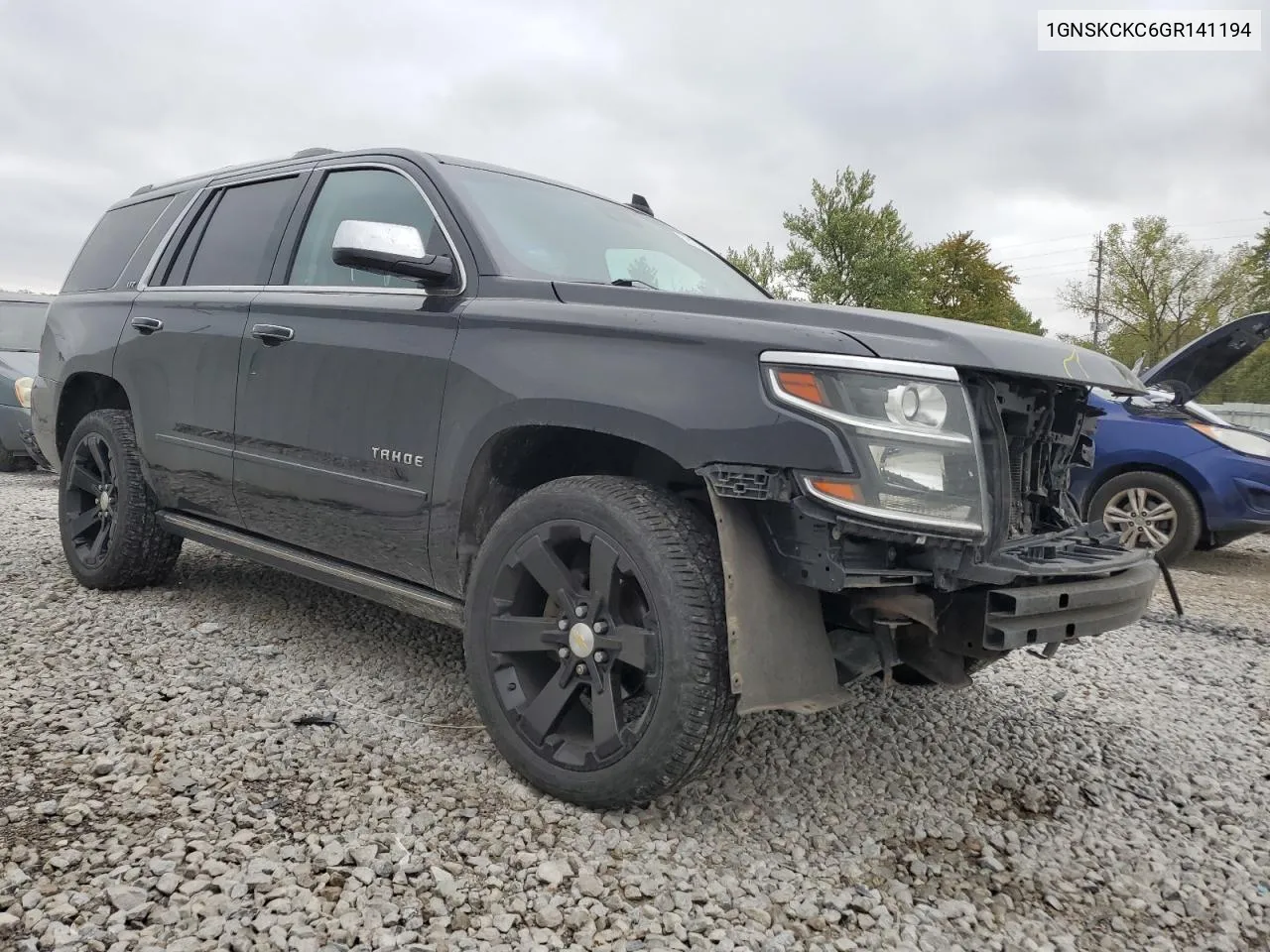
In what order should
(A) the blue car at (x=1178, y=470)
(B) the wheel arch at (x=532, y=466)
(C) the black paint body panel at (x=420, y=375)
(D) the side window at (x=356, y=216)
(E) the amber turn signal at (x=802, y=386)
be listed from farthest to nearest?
(A) the blue car at (x=1178, y=470) < (D) the side window at (x=356, y=216) < (B) the wheel arch at (x=532, y=466) < (C) the black paint body panel at (x=420, y=375) < (E) the amber turn signal at (x=802, y=386)

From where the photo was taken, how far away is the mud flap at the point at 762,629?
2.16 m

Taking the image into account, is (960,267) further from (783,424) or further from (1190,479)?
(783,424)

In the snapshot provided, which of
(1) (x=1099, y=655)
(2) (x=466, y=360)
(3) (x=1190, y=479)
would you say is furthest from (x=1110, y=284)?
(2) (x=466, y=360)

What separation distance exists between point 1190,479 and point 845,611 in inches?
201

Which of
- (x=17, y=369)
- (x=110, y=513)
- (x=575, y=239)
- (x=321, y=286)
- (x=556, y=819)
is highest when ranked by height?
(x=575, y=239)

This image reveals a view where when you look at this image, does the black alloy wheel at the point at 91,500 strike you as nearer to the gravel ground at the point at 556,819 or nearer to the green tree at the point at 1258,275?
the gravel ground at the point at 556,819

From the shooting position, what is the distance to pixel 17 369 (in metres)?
9.41

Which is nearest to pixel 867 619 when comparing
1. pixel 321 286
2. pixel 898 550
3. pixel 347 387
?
pixel 898 550

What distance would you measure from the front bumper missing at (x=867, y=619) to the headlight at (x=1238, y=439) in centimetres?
478

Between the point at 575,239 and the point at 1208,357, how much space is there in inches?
182

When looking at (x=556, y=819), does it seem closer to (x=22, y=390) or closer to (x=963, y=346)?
(x=963, y=346)

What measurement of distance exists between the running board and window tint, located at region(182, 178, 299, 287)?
3.22 feet

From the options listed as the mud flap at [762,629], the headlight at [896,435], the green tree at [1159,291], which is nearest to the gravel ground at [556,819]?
the mud flap at [762,629]

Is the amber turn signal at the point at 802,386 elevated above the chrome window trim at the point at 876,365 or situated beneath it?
situated beneath
